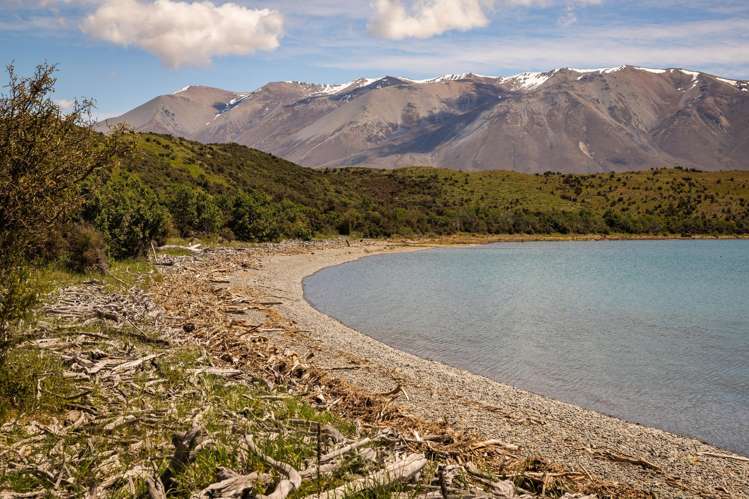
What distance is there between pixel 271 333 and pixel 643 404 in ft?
50.8

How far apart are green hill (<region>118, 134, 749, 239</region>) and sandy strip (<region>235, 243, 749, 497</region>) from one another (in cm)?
5793

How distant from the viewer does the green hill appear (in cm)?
9904

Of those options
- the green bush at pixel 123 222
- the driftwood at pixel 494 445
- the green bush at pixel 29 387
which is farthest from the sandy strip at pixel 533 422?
the green bush at pixel 123 222

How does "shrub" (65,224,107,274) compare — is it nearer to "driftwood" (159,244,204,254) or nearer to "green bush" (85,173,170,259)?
"green bush" (85,173,170,259)

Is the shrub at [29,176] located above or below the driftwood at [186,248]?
above

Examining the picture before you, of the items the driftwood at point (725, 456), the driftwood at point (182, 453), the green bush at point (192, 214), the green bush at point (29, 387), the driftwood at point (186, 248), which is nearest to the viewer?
the driftwood at point (182, 453)

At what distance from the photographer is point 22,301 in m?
11.4

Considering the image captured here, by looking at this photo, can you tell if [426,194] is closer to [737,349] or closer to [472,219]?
[472,219]

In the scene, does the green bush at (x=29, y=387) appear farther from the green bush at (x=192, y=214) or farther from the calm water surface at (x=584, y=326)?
the green bush at (x=192, y=214)

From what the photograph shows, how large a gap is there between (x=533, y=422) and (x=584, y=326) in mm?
20453

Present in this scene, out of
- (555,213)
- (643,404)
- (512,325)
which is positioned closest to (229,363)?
(643,404)

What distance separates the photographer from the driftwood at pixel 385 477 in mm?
8023

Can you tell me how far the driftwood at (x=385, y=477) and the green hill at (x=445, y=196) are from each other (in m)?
71.5

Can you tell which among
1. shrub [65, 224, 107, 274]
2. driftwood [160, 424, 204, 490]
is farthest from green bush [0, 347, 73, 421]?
shrub [65, 224, 107, 274]
